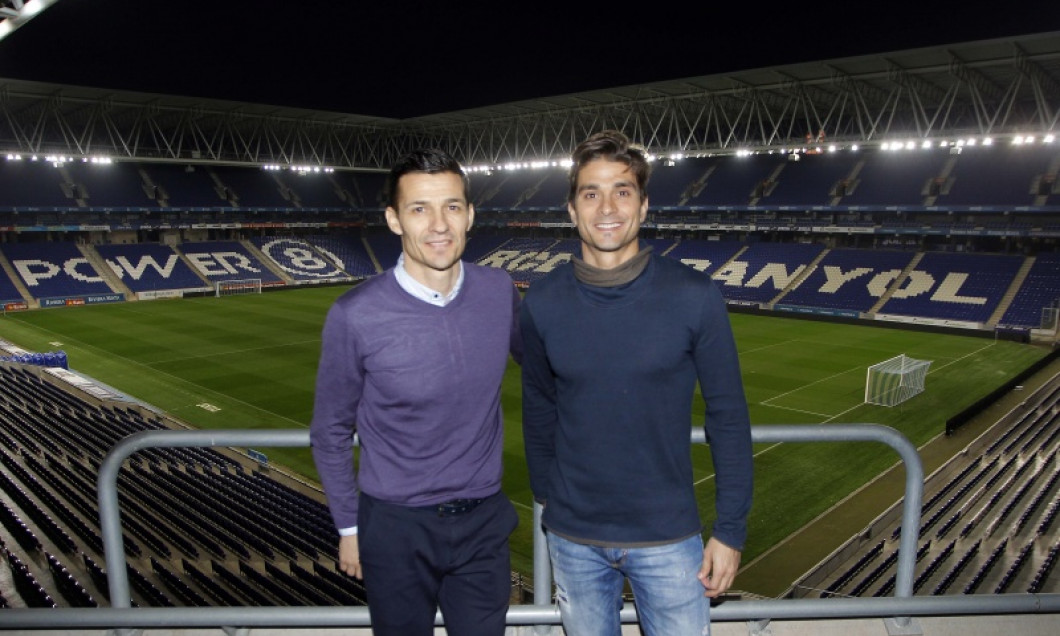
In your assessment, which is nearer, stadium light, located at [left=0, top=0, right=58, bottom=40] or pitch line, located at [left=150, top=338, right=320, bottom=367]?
stadium light, located at [left=0, top=0, right=58, bottom=40]

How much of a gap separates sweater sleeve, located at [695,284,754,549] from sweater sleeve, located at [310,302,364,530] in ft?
4.23

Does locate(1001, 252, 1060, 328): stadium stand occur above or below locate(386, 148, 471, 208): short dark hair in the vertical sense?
below

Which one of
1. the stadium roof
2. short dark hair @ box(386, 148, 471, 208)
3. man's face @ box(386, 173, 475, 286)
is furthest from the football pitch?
the stadium roof

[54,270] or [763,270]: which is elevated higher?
[54,270]

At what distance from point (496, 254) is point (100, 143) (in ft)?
104

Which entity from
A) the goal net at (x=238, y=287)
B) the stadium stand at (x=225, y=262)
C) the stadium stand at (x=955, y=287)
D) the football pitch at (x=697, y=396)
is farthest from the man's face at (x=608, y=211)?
the stadium stand at (x=225, y=262)

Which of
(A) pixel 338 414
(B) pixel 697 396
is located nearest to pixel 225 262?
(B) pixel 697 396

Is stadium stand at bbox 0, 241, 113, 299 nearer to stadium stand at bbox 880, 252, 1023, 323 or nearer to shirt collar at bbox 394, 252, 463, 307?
stadium stand at bbox 880, 252, 1023, 323

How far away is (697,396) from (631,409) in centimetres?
1943

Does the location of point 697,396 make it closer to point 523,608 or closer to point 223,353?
point 523,608

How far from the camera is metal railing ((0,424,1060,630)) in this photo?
314 cm

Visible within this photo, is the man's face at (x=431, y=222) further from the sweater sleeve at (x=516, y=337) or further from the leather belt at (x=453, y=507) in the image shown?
the leather belt at (x=453, y=507)

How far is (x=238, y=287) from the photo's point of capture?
49062 mm

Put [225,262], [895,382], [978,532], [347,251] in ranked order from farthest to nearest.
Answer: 1. [347,251]
2. [225,262]
3. [895,382]
4. [978,532]
